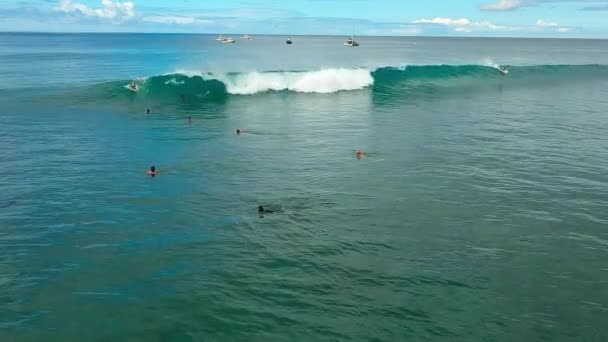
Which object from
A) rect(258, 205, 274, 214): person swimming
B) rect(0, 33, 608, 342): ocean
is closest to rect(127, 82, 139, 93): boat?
rect(0, 33, 608, 342): ocean

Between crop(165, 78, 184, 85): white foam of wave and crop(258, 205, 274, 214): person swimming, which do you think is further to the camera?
crop(165, 78, 184, 85): white foam of wave

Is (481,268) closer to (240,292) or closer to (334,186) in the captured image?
Result: (240,292)

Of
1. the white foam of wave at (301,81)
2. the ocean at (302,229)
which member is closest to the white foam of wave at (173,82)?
the white foam of wave at (301,81)

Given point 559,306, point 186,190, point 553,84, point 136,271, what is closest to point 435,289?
point 559,306

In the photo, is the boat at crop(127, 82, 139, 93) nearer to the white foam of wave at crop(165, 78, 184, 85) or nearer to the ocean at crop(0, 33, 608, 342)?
the white foam of wave at crop(165, 78, 184, 85)

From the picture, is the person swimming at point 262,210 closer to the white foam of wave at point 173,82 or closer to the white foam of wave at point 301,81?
the white foam of wave at point 301,81

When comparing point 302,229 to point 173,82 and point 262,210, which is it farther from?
point 173,82

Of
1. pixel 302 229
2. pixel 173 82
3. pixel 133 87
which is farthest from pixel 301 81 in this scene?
pixel 302 229
